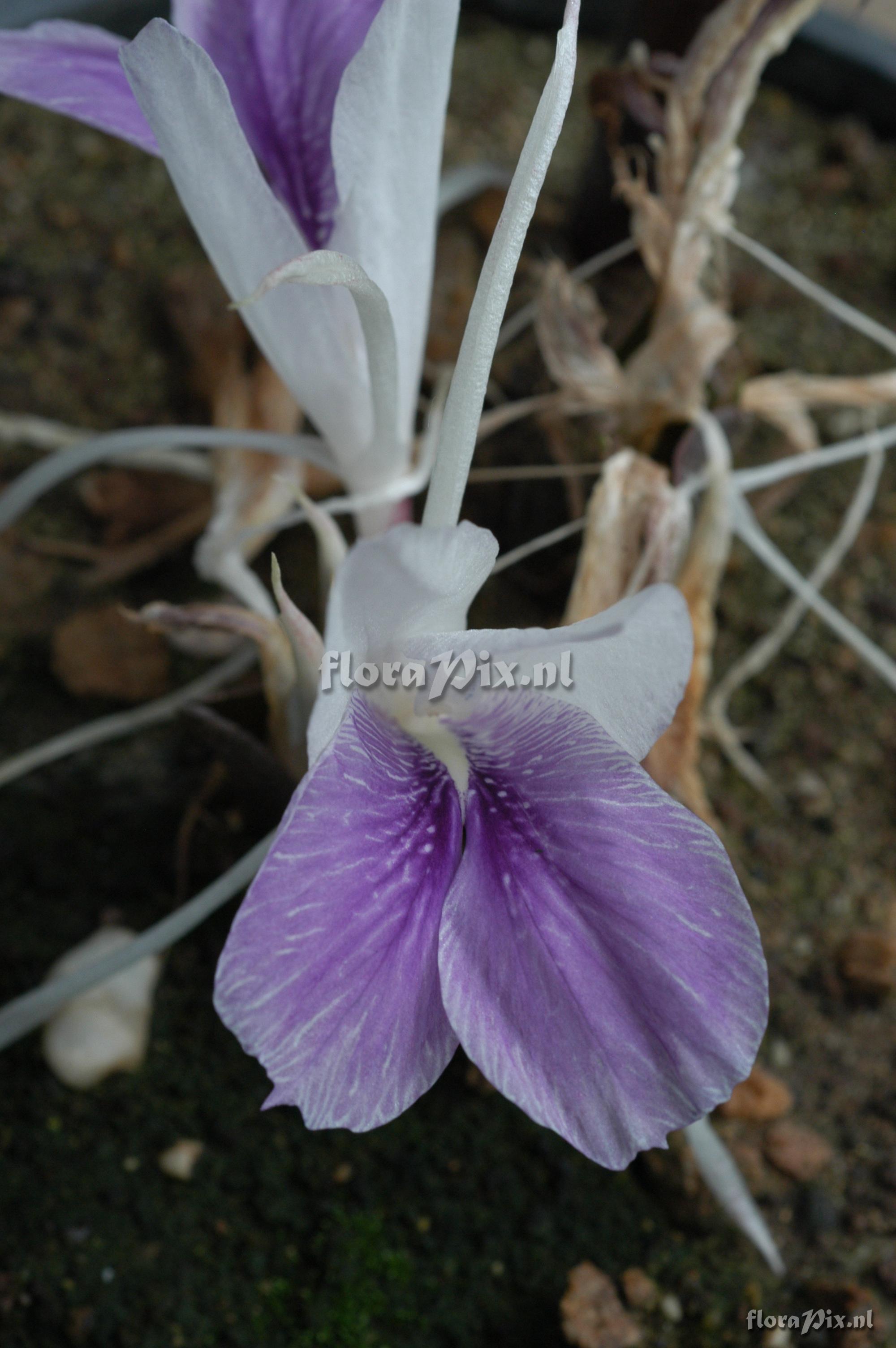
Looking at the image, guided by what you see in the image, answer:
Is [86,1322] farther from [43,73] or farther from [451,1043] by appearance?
[43,73]

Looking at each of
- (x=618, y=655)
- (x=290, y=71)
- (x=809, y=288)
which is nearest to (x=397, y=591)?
(x=618, y=655)

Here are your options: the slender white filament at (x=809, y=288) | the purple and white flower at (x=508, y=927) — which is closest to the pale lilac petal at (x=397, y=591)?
the purple and white flower at (x=508, y=927)

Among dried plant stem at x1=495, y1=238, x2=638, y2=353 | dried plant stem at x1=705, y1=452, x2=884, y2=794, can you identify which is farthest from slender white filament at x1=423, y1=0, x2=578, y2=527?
dried plant stem at x1=705, y1=452, x2=884, y2=794

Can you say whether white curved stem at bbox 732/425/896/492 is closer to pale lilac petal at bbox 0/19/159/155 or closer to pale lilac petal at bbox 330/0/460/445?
pale lilac petal at bbox 330/0/460/445

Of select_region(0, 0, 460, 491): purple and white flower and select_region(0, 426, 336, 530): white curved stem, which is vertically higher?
select_region(0, 0, 460, 491): purple and white flower

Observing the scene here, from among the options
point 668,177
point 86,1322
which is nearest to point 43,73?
point 668,177

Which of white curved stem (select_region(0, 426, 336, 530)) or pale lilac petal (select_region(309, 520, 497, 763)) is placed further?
white curved stem (select_region(0, 426, 336, 530))

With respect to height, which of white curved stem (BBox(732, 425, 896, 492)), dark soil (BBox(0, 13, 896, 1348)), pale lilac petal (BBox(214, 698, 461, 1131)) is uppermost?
white curved stem (BBox(732, 425, 896, 492))
